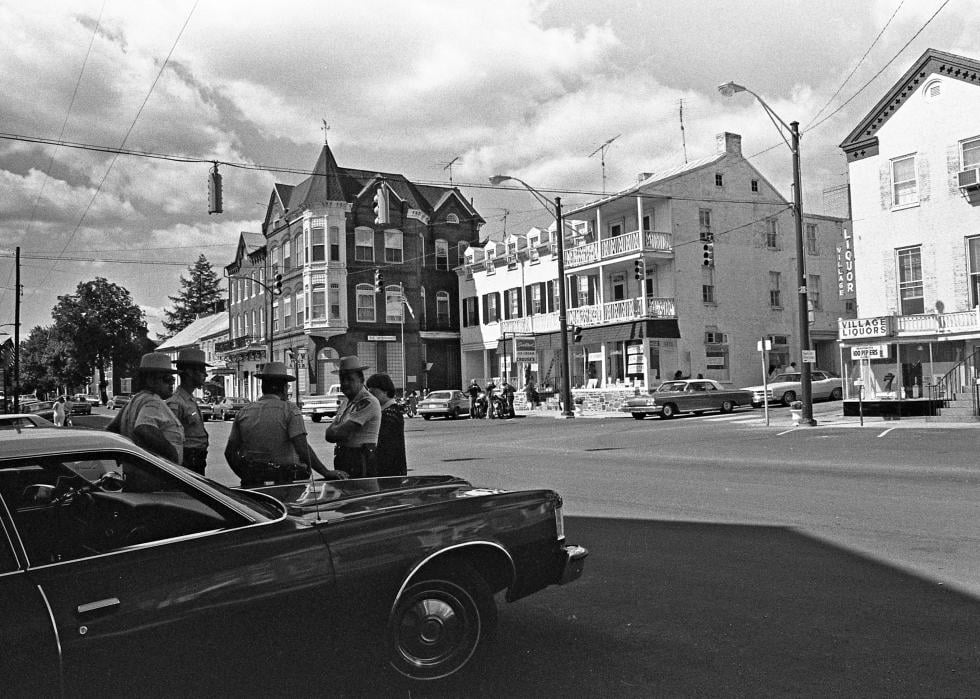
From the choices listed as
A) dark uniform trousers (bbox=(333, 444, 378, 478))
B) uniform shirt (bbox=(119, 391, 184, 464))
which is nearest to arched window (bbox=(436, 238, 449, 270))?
dark uniform trousers (bbox=(333, 444, 378, 478))

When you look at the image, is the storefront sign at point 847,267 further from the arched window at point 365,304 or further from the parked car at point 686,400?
the arched window at point 365,304

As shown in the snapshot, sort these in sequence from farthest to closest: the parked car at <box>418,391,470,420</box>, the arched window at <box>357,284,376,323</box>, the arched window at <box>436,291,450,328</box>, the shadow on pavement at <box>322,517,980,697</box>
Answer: the arched window at <box>436,291,450,328</box> < the arched window at <box>357,284,376,323</box> < the parked car at <box>418,391,470,420</box> < the shadow on pavement at <box>322,517,980,697</box>

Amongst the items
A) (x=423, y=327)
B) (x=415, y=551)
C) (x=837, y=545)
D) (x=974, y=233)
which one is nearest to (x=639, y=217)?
(x=974, y=233)

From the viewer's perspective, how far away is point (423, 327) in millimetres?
54156

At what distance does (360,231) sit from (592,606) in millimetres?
48234

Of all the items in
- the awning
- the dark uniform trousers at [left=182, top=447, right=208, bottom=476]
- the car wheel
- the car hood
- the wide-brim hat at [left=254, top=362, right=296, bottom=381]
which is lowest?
the car wheel

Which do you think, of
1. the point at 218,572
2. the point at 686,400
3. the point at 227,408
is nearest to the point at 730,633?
the point at 218,572

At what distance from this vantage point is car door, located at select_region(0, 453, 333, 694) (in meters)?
3.20

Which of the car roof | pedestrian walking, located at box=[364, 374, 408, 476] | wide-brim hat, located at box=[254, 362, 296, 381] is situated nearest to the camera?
the car roof

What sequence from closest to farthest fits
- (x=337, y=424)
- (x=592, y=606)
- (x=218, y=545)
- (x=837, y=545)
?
(x=218, y=545) → (x=592, y=606) → (x=337, y=424) → (x=837, y=545)

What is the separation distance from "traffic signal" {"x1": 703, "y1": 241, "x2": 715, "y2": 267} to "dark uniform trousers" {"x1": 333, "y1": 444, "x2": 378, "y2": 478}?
33.0 m

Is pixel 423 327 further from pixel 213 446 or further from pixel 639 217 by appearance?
pixel 213 446

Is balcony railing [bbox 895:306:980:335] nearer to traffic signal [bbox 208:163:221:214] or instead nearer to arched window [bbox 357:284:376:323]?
traffic signal [bbox 208:163:221:214]

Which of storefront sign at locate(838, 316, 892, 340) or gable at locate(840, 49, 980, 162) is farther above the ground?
gable at locate(840, 49, 980, 162)
